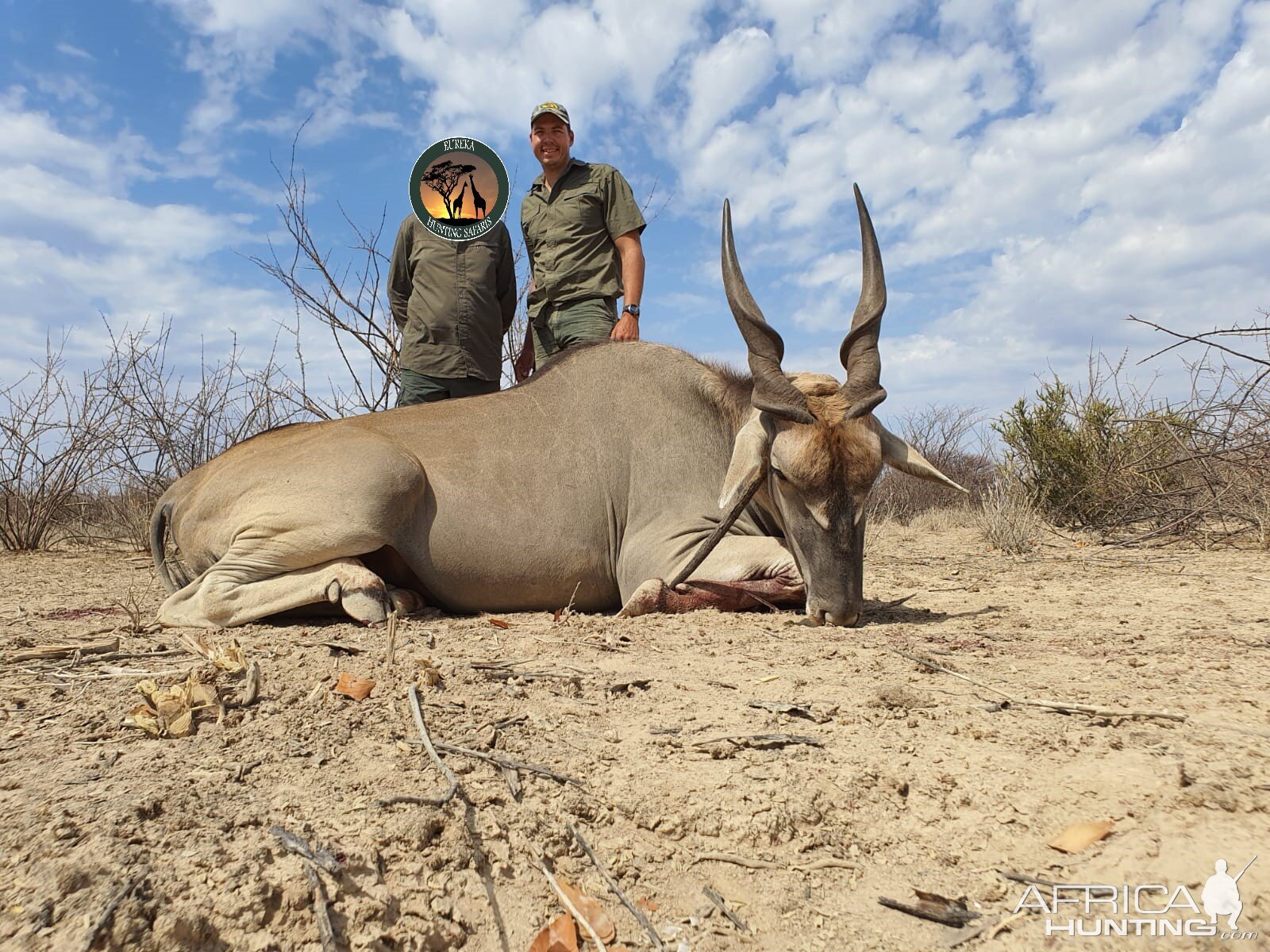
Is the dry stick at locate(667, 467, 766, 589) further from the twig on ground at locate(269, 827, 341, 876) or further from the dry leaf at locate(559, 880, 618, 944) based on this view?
the twig on ground at locate(269, 827, 341, 876)

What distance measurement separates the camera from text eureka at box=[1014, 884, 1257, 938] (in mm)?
1515

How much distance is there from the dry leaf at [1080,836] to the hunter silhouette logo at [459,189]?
535 centimetres

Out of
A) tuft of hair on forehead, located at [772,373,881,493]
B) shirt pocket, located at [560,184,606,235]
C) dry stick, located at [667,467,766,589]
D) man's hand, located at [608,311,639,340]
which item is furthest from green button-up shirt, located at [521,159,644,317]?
tuft of hair on forehead, located at [772,373,881,493]

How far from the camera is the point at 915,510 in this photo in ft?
44.5

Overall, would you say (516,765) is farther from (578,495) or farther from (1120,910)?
(578,495)

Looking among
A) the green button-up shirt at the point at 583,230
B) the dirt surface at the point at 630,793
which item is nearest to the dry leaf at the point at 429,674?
the dirt surface at the point at 630,793

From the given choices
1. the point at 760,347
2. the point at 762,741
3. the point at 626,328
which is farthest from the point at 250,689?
the point at 626,328

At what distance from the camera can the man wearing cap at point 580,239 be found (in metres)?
5.80

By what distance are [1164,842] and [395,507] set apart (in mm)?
3505

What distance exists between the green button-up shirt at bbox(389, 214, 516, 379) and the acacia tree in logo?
0.26 meters

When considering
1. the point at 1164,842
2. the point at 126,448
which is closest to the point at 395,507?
the point at 1164,842

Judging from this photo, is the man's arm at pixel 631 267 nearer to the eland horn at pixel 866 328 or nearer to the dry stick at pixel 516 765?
the eland horn at pixel 866 328

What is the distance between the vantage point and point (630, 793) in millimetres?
2020

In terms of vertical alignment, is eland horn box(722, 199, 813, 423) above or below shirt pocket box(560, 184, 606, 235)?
below
